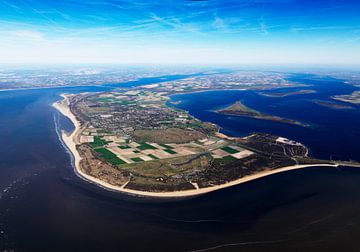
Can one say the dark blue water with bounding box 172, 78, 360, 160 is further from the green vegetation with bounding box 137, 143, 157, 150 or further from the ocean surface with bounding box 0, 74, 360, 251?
the green vegetation with bounding box 137, 143, 157, 150

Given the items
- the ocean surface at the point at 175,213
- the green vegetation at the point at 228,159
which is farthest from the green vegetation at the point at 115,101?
the green vegetation at the point at 228,159

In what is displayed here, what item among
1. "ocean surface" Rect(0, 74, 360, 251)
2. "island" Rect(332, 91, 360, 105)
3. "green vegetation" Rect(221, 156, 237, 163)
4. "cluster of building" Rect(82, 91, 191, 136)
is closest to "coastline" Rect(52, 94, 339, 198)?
"ocean surface" Rect(0, 74, 360, 251)

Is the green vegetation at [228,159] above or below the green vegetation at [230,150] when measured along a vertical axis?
above

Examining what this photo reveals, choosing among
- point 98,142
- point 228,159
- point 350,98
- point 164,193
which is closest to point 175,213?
point 164,193

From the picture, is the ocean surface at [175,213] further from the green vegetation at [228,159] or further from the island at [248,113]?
the island at [248,113]

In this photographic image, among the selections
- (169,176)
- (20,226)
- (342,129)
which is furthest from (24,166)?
(342,129)

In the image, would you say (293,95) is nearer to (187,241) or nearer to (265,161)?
(265,161)

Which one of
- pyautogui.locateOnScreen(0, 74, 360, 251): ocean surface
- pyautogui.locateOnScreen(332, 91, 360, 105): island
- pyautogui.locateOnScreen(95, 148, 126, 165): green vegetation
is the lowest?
pyautogui.locateOnScreen(332, 91, 360, 105): island

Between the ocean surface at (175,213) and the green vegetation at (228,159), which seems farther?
the green vegetation at (228,159)
